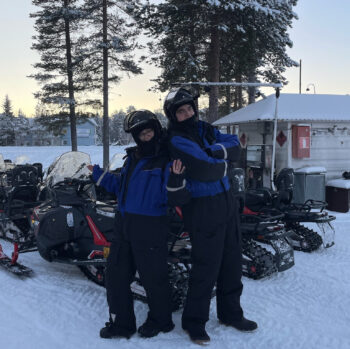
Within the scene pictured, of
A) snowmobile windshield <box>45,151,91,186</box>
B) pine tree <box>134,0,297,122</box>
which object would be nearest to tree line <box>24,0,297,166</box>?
pine tree <box>134,0,297,122</box>

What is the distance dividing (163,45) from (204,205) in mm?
12255

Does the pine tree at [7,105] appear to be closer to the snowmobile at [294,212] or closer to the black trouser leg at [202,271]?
the snowmobile at [294,212]

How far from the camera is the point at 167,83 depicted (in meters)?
15.0

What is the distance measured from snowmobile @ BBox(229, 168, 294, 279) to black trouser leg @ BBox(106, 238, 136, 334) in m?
1.81

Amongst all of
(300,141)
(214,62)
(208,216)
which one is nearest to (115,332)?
(208,216)

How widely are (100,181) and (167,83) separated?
1211 cm

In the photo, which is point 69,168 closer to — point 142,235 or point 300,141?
point 142,235

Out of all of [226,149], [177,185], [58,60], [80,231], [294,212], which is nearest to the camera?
[177,185]

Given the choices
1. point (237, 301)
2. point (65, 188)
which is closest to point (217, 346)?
point (237, 301)

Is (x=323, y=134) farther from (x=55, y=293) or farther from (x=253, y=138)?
(x=55, y=293)

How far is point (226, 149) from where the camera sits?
119 inches

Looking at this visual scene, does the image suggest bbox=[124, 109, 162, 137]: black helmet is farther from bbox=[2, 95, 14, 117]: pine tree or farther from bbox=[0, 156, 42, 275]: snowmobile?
bbox=[2, 95, 14, 117]: pine tree

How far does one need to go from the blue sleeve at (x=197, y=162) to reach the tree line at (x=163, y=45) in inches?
381

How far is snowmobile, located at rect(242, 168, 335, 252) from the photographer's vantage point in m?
5.86
